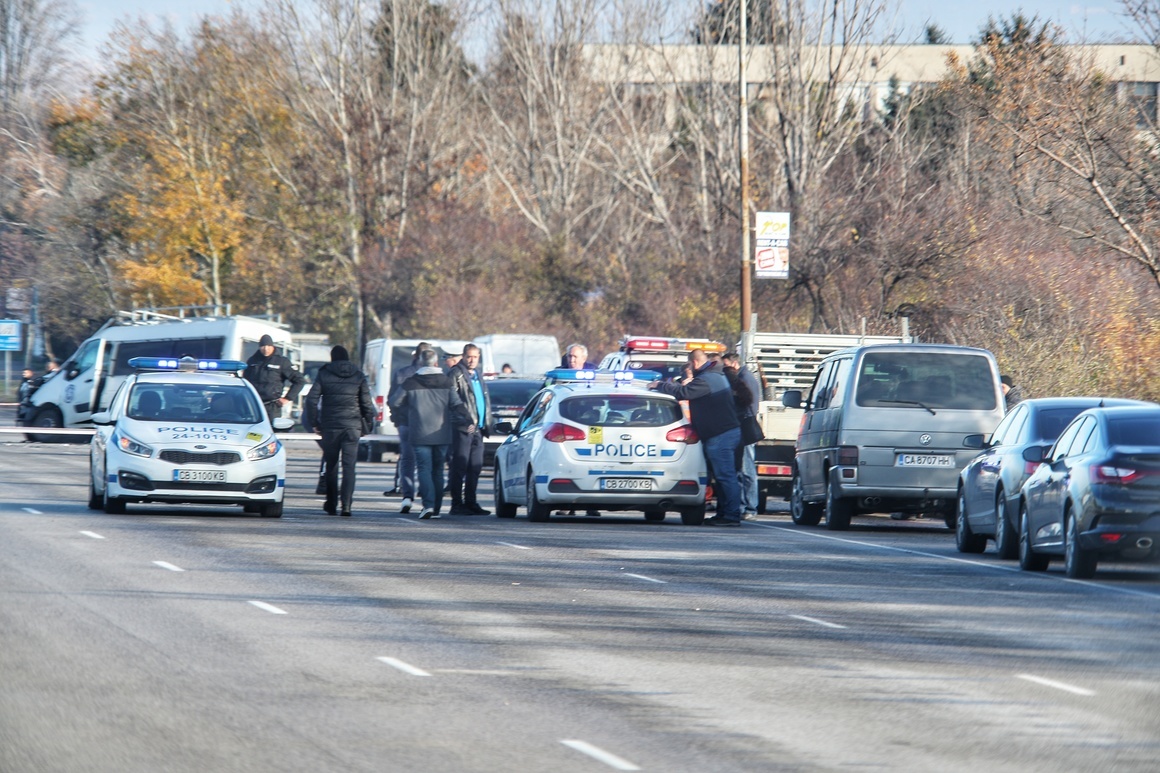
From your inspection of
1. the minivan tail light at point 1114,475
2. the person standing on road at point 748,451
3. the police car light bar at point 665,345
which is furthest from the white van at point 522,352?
the minivan tail light at point 1114,475

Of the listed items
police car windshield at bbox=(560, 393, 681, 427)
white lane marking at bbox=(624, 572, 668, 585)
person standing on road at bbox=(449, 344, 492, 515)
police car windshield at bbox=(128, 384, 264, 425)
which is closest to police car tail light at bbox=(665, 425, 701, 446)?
police car windshield at bbox=(560, 393, 681, 427)

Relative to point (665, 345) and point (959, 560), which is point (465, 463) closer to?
point (959, 560)

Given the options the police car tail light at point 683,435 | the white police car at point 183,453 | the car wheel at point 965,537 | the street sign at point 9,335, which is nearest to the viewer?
the car wheel at point 965,537

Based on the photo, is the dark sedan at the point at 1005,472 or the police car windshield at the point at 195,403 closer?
the dark sedan at the point at 1005,472

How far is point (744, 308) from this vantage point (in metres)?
33.2

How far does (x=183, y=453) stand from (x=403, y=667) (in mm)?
10158

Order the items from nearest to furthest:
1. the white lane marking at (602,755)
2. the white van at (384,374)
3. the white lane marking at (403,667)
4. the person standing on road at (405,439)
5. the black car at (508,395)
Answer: the white lane marking at (602,755)
the white lane marking at (403,667)
the person standing on road at (405,439)
the black car at (508,395)
the white van at (384,374)

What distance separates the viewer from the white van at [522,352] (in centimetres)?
3931

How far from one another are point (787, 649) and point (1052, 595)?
3720mm

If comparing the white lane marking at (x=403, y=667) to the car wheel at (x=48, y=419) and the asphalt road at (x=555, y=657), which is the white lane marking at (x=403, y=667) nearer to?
the asphalt road at (x=555, y=657)

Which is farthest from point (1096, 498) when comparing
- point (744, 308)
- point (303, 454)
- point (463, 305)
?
point (463, 305)

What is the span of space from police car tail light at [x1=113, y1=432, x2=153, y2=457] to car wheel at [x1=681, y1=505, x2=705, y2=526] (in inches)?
227

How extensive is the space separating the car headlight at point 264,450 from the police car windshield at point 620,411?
10.0 feet

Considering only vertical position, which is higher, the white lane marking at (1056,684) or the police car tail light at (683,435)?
the police car tail light at (683,435)
